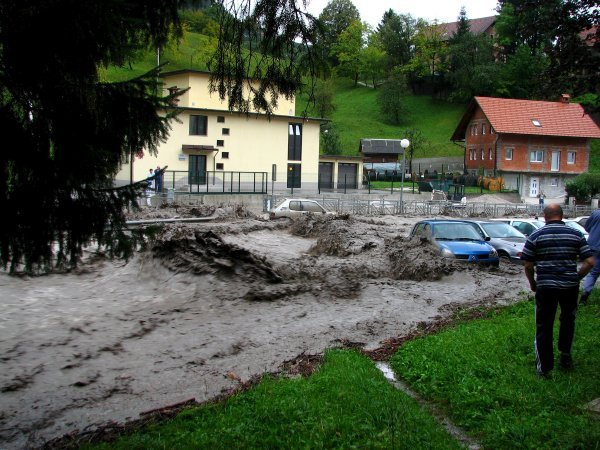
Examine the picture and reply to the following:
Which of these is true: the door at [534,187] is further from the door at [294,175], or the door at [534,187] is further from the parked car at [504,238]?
the parked car at [504,238]

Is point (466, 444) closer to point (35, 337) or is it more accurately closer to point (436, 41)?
point (35, 337)

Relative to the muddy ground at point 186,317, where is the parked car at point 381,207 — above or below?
above

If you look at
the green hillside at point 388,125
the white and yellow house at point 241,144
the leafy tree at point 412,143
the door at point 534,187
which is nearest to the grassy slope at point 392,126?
the green hillside at point 388,125

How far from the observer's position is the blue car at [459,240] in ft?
55.4

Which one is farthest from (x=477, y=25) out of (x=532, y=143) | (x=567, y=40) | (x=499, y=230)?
(x=567, y=40)

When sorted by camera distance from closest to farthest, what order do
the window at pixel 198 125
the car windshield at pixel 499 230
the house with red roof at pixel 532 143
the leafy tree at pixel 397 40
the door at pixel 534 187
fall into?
the car windshield at pixel 499 230, the window at pixel 198 125, the house with red roof at pixel 532 143, the door at pixel 534 187, the leafy tree at pixel 397 40

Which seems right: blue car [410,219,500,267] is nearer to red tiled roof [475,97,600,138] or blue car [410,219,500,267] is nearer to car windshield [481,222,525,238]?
car windshield [481,222,525,238]

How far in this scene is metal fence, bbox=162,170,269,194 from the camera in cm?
4284

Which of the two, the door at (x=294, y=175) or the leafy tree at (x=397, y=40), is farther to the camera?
the leafy tree at (x=397, y=40)

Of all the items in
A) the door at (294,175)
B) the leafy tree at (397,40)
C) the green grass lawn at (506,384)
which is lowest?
the green grass lawn at (506,384)

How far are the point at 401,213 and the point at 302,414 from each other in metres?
36.6

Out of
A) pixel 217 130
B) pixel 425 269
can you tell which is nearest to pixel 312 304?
pixel 425 269

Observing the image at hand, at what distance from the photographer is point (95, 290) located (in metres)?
13.7

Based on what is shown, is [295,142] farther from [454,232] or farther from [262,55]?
[262,55]
